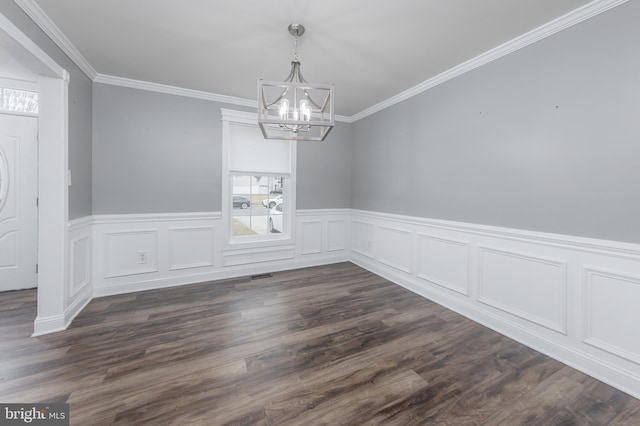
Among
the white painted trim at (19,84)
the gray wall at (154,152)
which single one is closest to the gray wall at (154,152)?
the gray wall at (154,152)

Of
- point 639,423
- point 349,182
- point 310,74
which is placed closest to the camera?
Result: point 639,423

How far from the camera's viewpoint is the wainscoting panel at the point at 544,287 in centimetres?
173

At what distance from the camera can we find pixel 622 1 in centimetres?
170

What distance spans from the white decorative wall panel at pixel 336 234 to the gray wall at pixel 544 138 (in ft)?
5.14

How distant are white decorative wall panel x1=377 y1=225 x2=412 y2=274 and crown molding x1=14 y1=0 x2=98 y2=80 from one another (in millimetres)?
3977

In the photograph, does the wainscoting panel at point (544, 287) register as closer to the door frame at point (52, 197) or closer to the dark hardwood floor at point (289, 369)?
the dark hardwood floor at point (289, 369)

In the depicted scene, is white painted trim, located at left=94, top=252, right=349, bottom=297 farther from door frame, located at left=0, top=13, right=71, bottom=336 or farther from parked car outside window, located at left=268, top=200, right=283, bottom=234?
door frame, located at left=0, top=13, right=71, bottom=336

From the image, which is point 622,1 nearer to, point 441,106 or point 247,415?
point 441,106

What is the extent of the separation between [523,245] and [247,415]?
2.49m

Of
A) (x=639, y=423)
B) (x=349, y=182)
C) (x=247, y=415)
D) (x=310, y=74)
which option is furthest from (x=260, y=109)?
(x=349, y=182)

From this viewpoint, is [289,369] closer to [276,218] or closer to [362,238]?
[276,218]

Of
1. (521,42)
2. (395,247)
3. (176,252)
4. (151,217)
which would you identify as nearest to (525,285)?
(395,247)

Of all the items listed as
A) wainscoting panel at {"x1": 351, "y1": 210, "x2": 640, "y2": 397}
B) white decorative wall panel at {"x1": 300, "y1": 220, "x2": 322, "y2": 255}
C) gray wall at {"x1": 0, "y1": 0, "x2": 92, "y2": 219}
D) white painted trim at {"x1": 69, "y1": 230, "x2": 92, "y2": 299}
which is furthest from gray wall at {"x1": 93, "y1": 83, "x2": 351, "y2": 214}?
wainscoting panel at {"x1": 351, "y1": 210, "x2": 640, "y2": 397}

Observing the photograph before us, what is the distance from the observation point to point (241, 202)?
3.91 m
